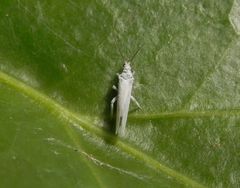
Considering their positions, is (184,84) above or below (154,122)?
above

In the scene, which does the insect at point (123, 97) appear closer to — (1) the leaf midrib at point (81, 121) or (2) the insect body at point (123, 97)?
(2) the insect body at point (123, 97)

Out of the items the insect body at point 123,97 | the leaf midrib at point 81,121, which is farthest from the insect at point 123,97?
A: the leaf midrib at point 81,121

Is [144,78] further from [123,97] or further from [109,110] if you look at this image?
[109,110]

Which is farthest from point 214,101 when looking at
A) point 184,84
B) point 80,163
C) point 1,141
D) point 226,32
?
point 1,141

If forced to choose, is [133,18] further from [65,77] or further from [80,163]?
[80,163]

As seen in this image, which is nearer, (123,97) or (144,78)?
(144,78)

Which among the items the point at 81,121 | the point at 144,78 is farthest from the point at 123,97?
the point at 81,121
